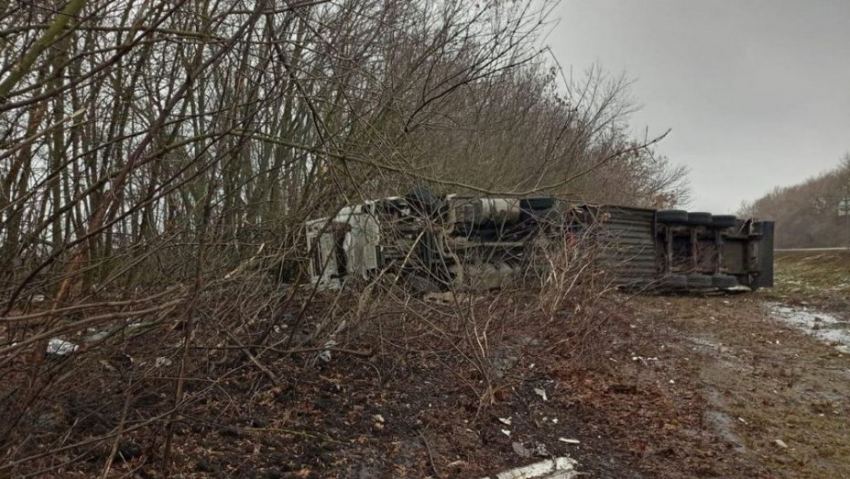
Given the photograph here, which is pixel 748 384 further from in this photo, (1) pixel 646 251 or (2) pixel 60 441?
(1) pixel 646 251

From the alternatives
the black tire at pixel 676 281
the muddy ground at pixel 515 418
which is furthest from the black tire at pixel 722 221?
the muddy ground at pixel 515 418

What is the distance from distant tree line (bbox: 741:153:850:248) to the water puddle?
29816 millimetres

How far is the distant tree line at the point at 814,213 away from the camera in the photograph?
38562 millimetres

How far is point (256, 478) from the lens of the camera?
279 cm

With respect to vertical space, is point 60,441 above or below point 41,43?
below

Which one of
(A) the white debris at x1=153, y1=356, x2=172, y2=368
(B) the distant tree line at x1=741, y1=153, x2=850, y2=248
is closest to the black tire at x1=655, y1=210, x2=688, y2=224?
(A) the white debris at x1=153, y1=356, x2=172, y2=368

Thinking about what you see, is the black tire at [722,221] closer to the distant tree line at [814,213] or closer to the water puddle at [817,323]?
the water puddle at [817,323]

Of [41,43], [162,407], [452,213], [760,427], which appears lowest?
[760,427]

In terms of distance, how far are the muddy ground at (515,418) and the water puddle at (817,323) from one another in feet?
5.00

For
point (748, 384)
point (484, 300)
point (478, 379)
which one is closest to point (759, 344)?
point (748, 384)

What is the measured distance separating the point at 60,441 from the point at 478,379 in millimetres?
2719

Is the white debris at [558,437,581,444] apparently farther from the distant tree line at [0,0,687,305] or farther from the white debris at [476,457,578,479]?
the distant tree line at [0,0,687,305]

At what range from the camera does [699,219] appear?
11.1 m

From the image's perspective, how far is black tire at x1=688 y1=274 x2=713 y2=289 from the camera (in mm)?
10828
